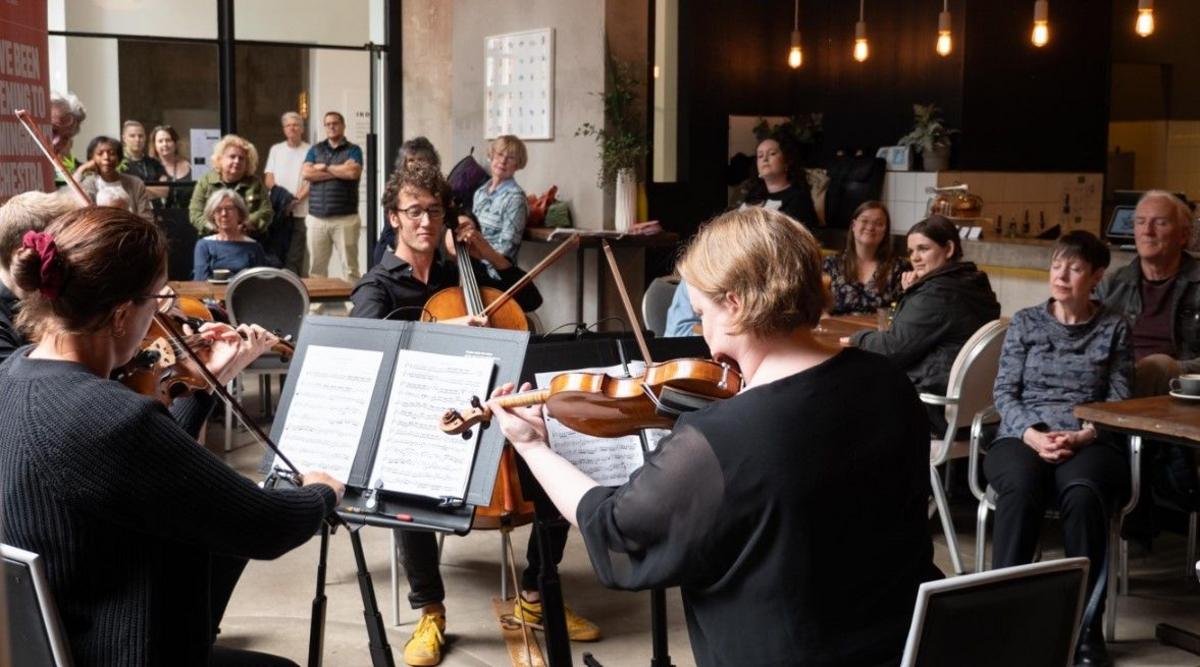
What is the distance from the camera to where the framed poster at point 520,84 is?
8.62 meters

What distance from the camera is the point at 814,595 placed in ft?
6.05

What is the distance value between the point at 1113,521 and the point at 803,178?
6322mm

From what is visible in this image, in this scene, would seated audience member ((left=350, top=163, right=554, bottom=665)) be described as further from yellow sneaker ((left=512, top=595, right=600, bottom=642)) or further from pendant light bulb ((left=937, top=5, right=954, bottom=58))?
pendant light bulb ((left=937, top=5, right=954, bottom=58))

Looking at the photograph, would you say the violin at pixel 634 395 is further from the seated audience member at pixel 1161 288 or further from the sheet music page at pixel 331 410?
the seated audience member at pixel 1161 288

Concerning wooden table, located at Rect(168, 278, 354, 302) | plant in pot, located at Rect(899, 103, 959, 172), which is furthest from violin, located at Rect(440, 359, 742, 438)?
plant in pot, located at Rect(899, 103, 959, 172)

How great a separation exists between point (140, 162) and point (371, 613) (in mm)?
7404

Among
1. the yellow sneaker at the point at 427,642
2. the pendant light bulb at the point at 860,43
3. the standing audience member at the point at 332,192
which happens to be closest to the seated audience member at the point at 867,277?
the yellow sneaker at the point at 427,642

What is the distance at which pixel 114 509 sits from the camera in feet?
6.31

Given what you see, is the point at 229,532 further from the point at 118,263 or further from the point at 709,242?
the point at 709,242

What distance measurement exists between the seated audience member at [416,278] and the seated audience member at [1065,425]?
63.8 inches

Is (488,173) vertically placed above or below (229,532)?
above

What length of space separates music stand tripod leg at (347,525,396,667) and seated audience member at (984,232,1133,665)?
5.80 ft

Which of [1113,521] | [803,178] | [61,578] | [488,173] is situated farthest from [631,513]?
[803,178]

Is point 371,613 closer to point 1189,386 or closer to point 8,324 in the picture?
point 8,324
